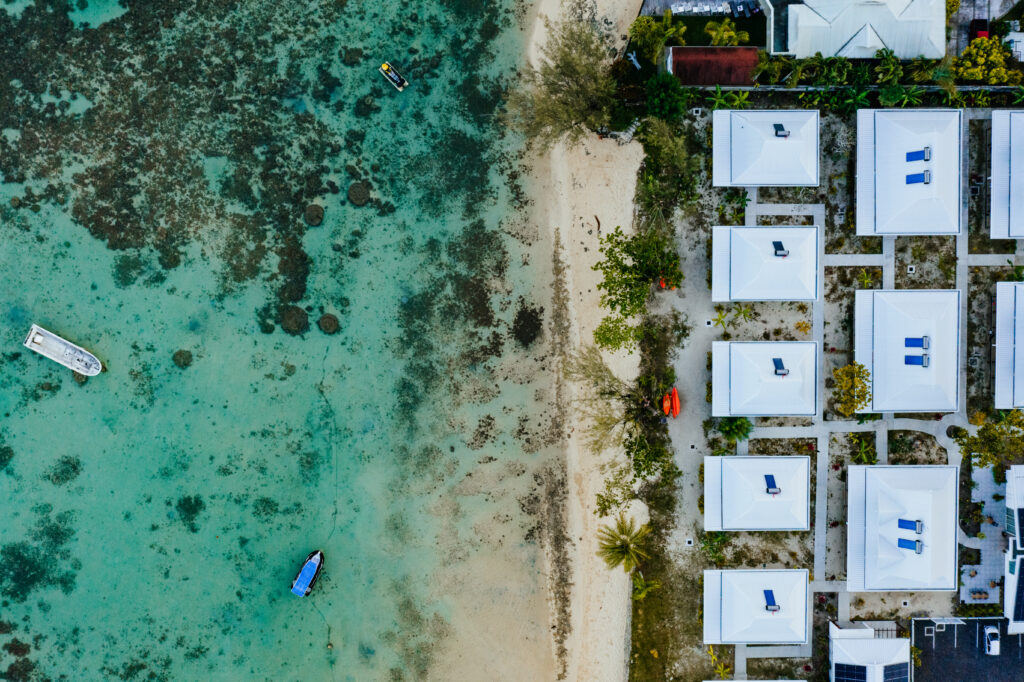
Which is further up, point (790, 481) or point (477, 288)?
point (477, 288)

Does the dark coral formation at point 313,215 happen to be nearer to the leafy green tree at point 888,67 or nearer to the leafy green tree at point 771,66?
the leafy green tree at point 771,66

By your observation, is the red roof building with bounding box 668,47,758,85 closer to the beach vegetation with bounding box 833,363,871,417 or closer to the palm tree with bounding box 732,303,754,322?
the palm tree with bounding box 732,303,754,322

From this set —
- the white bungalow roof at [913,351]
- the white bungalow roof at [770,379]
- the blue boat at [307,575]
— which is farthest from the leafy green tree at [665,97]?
the blue boat at [307,575]

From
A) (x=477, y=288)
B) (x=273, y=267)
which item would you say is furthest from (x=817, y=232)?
(x=273, y=267)

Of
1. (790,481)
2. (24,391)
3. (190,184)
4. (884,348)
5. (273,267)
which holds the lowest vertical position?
(790,481)

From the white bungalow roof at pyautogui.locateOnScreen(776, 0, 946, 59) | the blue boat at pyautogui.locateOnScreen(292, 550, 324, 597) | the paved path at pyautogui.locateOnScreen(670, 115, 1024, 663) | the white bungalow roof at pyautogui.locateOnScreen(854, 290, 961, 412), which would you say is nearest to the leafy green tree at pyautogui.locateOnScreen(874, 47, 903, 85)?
the white bungalow roof at pyautogui.locateOnScreen(776, 0, 946, 59)

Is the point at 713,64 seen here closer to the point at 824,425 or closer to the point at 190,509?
the point at 824,425

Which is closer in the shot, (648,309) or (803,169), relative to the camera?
(803,169)

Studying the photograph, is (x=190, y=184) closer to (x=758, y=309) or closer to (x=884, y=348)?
(x=758, y=309)
